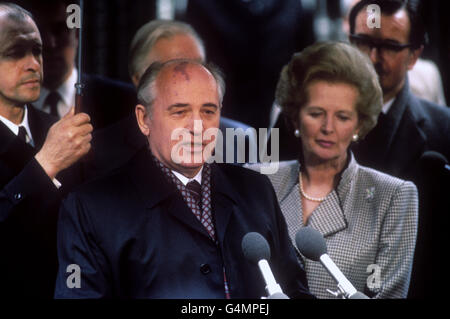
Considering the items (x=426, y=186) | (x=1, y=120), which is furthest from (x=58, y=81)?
(x=426, y=186)

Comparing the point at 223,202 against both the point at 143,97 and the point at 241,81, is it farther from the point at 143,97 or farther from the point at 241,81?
the point at 241,81

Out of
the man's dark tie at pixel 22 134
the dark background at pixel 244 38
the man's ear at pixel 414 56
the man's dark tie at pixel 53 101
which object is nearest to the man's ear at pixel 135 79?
the dark background at pixel 244 38

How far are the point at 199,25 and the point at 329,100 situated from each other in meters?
0.78

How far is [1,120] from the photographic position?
2.54 meters

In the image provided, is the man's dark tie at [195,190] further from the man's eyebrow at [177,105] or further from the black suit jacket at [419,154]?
the black suit jacket at [419,154]

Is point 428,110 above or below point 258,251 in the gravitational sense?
above

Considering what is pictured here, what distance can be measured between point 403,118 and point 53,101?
4.77ft

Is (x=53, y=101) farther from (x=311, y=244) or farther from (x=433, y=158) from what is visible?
(x=433, y=158)

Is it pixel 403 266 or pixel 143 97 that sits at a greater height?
pixel 143 97

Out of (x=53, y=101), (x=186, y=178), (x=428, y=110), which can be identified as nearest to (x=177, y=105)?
(x=186, y=178)

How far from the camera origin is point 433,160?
301 centimetres

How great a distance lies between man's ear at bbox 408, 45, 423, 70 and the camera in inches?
121

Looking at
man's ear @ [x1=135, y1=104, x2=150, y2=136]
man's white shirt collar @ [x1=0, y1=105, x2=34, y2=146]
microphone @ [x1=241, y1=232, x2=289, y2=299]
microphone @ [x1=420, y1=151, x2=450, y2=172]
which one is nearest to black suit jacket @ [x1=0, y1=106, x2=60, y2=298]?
man's white shirt collar @ [x1=0, y1=105, x2=34, y2=146]

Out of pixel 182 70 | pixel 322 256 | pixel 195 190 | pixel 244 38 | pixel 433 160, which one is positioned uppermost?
pixel 244 38
